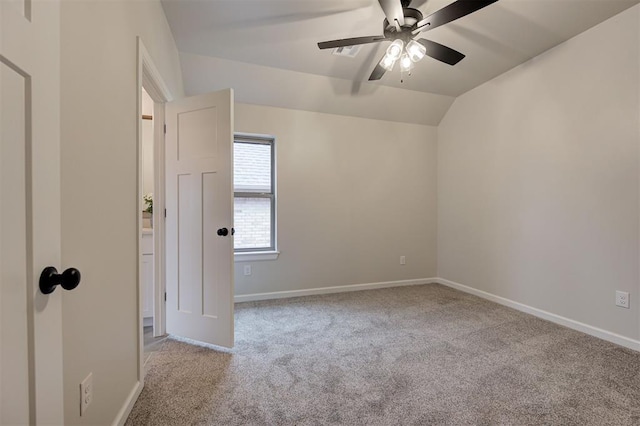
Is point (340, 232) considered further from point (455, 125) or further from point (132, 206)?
point (132, 206)

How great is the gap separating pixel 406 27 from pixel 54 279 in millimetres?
2279

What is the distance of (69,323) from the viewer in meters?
1.03

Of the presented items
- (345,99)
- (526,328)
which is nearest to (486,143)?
(345,99)

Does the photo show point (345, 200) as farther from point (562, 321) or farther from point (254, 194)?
point (562, 321)

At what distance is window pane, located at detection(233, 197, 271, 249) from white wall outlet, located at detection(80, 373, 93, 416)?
237cm

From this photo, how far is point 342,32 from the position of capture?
8.17 ft

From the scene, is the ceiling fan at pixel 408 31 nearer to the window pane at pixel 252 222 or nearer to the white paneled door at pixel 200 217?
the white paneled door at pixel 200 217

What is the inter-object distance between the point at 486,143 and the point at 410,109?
1051mm

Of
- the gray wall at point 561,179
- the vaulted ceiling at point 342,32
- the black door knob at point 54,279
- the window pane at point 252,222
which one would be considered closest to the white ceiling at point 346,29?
the vaulted ceiling at point 342,32

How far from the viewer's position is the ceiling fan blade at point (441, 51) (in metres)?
2.09

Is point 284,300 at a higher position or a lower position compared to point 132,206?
lower

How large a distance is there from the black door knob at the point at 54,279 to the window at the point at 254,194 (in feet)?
9.26

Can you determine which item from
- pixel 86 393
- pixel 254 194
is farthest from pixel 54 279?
pixel 254 194

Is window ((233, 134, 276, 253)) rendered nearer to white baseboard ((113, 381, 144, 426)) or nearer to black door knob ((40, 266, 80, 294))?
white baseboard ((113, 381, 144, 426))
